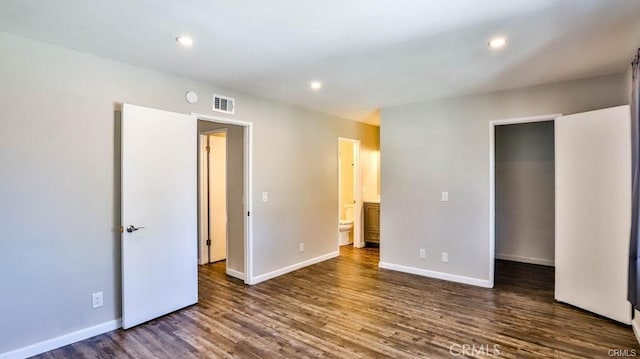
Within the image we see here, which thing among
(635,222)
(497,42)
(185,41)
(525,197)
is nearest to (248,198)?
(185,41)

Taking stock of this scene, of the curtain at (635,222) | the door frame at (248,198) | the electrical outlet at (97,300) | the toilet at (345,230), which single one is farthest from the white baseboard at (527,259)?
the electrical outlet at (97,300)

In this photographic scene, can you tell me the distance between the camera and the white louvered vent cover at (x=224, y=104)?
3.67m

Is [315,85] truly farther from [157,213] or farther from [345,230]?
[345,230]

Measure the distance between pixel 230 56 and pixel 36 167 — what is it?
1.71 meters

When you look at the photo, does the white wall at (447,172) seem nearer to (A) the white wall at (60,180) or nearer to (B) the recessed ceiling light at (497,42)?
(B) the recessed ceiling light at (497,42)

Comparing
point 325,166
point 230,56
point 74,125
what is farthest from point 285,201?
point 74,125

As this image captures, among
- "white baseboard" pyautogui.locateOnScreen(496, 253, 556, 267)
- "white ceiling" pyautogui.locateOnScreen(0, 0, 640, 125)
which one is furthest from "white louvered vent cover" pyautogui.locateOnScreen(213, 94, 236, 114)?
"white baseboard" pyautogui.locateOnScreen(496, 253, 556, 267)

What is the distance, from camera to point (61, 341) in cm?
260

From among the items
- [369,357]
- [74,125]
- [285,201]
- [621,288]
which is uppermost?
[74,125]

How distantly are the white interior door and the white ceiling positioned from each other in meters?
0.59

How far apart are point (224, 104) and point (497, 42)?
2.75 meters

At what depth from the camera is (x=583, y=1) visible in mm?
1908

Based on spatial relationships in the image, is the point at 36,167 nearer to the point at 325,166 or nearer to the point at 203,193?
the point at 203,193

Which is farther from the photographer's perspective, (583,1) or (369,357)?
(369,357)
